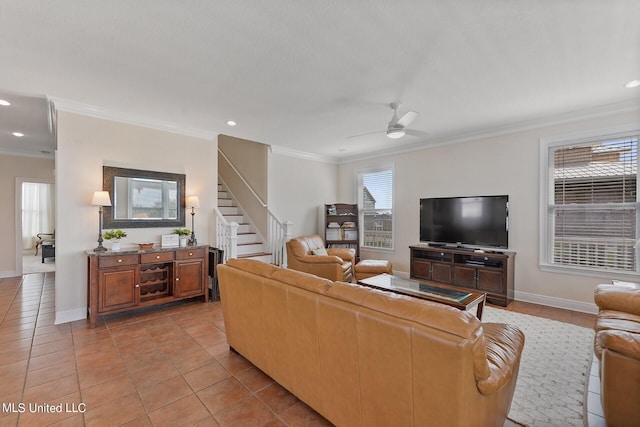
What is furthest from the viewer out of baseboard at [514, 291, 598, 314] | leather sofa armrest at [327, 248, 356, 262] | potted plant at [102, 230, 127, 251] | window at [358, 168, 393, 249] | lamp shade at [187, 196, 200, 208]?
window at [358, 168, 393, 249]

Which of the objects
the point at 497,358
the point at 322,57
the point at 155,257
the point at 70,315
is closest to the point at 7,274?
the point at 70,315

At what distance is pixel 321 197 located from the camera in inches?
269

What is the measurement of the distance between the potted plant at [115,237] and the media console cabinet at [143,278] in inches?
6.2

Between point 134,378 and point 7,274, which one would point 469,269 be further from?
point 7,274

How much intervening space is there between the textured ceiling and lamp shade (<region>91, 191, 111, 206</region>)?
1.10 m

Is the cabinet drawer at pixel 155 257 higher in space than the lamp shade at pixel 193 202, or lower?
lower

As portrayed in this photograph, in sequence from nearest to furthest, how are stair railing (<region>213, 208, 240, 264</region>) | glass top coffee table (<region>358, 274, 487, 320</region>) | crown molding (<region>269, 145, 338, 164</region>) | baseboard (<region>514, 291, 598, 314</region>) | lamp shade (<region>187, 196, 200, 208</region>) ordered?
glass top coffee table (<region>358, 274, 487, 320</region>) < baseboard (<region>514, 291, 598, 314</region>) < lamp shade (<region>187, 196, 200, 208</region>) < stair railing (<region>213, 208, 240, 264</region>) < crown molding (<region>269, 145, 338, 164</region>)

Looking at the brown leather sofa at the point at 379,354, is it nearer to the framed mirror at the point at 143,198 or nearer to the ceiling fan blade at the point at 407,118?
the ceiling fan blade at the point at 407,118

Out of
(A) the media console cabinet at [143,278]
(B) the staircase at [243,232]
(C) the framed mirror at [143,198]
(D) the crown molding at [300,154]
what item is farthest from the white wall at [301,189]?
(A) the media console cabinet at [143,278]

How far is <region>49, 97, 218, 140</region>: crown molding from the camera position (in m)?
3.51

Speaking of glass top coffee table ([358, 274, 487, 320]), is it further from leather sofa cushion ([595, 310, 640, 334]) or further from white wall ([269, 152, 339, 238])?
white wall ([269, 152, 339, 238])

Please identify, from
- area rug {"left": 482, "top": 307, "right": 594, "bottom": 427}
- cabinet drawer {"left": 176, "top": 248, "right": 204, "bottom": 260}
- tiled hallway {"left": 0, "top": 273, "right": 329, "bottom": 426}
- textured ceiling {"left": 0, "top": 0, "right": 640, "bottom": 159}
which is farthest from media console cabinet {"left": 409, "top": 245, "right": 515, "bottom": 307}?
cabinet drawer {"left": 176, "top": 248, "right": 204, "bottom": 260}

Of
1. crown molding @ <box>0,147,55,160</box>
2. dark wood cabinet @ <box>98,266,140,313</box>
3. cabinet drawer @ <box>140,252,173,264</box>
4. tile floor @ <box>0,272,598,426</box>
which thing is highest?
crown molding @ <box>0,147,55,160</box>

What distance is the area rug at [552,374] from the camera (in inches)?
75.6
